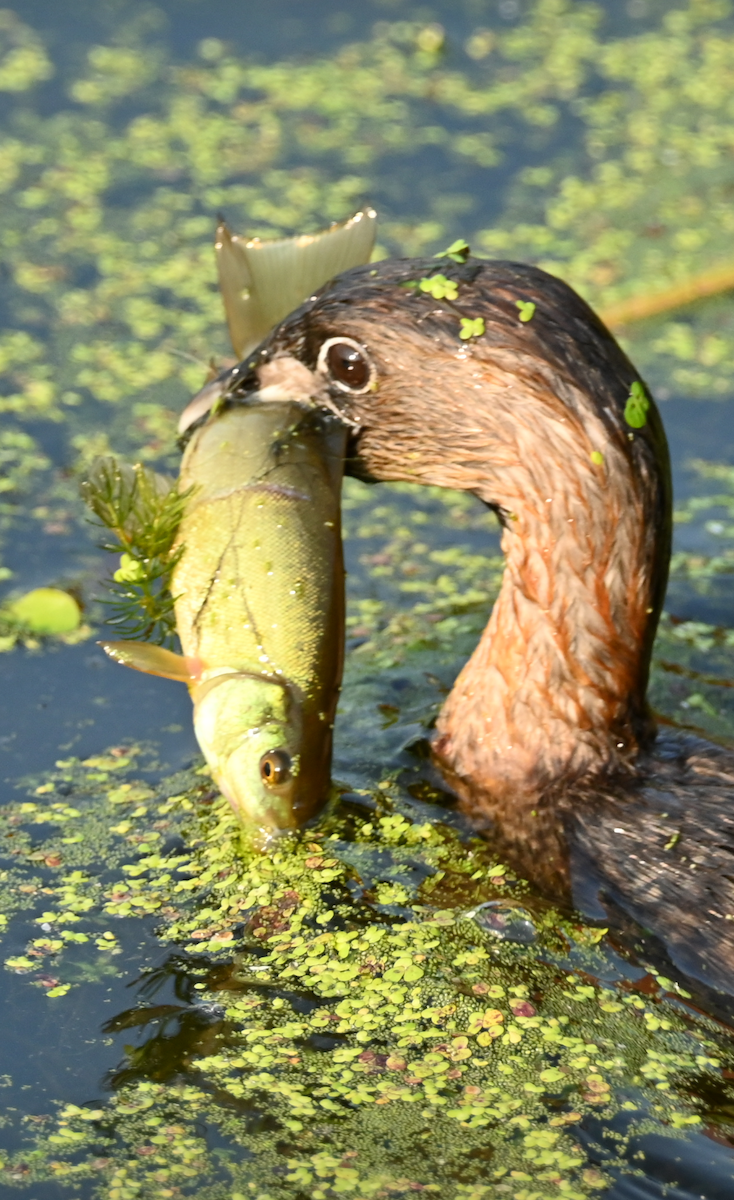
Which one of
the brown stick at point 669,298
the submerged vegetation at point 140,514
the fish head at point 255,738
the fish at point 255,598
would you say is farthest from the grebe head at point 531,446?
the brown stick at point 669,298

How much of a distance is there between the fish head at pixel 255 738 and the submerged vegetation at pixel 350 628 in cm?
30

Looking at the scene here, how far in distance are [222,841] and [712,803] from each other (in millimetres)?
1355

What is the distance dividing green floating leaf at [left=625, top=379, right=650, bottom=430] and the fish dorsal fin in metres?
0.83

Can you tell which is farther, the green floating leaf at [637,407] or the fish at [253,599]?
the green floating leaf at [637,407]

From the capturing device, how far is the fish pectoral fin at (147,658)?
12.9 feet

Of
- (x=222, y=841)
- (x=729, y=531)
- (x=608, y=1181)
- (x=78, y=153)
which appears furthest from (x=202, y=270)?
(x=608, y=1181)

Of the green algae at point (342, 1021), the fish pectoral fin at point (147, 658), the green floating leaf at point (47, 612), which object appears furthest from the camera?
the green floating leaf at point (47, 612)

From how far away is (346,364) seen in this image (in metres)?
4.20

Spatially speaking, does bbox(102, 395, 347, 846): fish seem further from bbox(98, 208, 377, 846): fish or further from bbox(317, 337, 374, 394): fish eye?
bbox(317, 337, 374, 394): fish eye

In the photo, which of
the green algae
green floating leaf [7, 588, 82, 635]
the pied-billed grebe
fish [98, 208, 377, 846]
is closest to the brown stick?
green floating leaf [7, 588, 82, 635]

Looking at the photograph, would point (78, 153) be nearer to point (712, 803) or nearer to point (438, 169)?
point (438, 169)

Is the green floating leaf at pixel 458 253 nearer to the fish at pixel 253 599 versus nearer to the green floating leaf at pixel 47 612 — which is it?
the fish at pixel 253 599

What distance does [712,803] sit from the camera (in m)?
4.32

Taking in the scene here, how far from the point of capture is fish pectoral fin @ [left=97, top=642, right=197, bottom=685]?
394 cm
